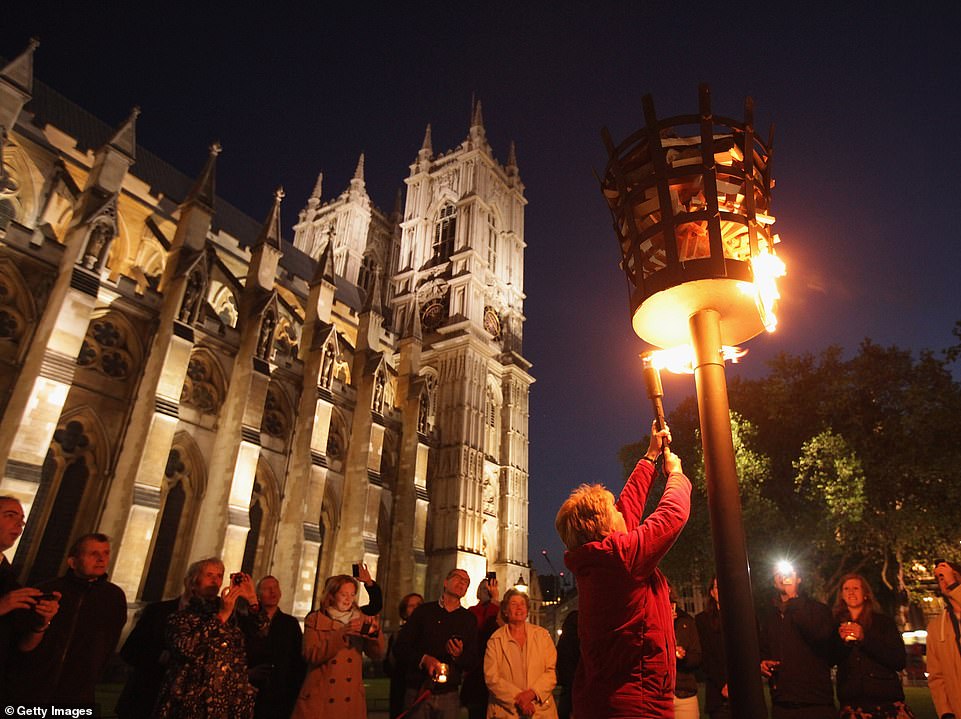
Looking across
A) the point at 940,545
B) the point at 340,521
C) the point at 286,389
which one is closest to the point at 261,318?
the point at 286,389

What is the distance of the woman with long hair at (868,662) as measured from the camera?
11.5ft

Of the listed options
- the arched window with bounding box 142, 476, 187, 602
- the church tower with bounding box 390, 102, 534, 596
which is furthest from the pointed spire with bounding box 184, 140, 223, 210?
the church tower with bounding box 390, 102, 534, 596

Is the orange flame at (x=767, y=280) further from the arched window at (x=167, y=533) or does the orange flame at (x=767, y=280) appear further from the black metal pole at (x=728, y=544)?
the arched window at (x=167, y=533)

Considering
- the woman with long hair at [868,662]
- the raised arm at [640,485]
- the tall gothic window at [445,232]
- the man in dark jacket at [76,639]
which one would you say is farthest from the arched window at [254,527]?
the tall gothic window at [445,232]

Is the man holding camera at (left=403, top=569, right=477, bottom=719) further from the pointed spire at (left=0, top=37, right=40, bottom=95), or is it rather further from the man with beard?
the pointed spire at (left=0, top=37, right=40, bottom=95)

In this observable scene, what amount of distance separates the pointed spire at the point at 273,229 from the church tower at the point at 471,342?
34.0ft

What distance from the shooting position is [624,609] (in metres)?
2.22

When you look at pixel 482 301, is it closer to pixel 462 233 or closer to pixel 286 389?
pixel 462 233

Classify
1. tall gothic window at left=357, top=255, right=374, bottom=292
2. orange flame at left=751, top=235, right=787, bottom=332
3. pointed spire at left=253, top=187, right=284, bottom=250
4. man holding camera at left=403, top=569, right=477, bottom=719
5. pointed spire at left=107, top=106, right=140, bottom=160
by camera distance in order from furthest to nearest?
tall gothic window at left=357, top=255, right=374, bottom=292 < pointed spire at left=253, top=187, right=284, bottom=250 < pointed spire at left=107, top=106, right=140, bottom=160 < man holding camera at left=403, top=569, right=477, bottom=719 < orange flame at left=751, top=235, right=787, bottom=332

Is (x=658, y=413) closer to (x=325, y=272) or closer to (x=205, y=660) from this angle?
(x=205, y=660)

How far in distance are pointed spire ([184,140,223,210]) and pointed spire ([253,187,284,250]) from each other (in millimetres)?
2114

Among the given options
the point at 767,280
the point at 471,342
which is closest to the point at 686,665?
the point at 767,280

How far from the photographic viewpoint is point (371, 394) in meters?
23.2

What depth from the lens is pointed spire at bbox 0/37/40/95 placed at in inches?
607
